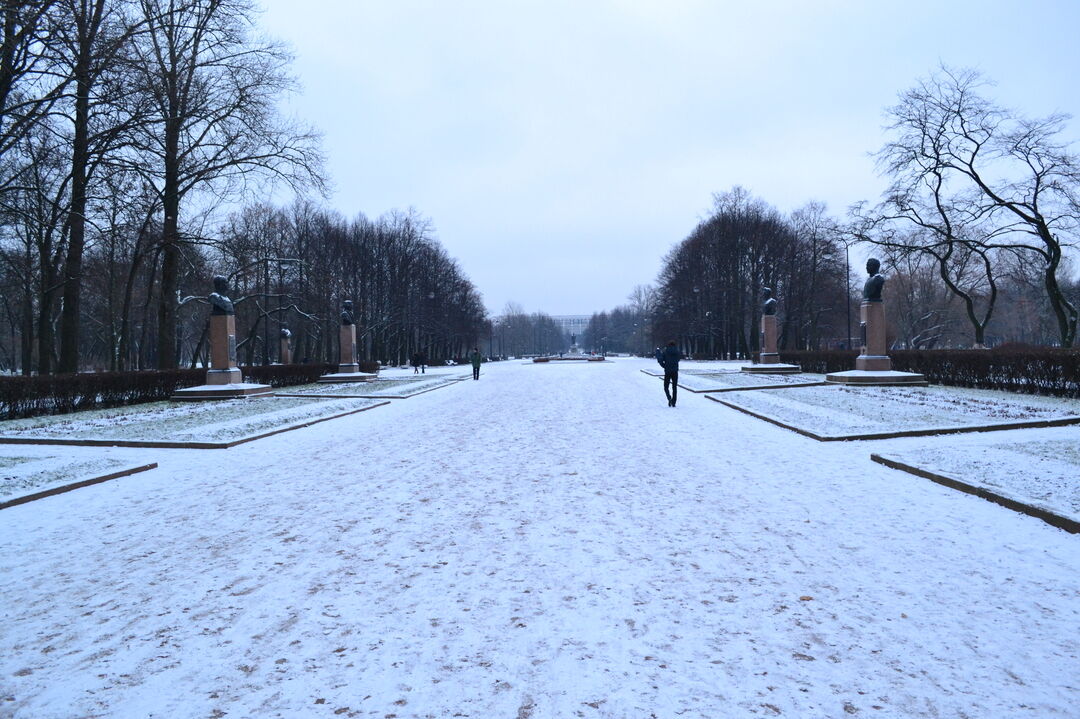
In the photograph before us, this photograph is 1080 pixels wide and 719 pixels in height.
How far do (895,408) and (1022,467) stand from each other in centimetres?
812

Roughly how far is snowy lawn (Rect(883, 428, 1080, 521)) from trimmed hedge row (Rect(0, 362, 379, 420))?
63.1ft

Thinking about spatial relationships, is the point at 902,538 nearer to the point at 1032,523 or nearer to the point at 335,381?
the point at 1032,523

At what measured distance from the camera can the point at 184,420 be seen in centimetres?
1608

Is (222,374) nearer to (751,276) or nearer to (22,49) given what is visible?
(22,49)

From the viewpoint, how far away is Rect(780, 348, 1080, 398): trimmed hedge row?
17.8m

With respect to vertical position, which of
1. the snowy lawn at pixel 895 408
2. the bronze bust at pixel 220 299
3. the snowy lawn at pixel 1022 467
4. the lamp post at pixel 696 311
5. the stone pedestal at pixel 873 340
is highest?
the lamp post at pixel 696 311

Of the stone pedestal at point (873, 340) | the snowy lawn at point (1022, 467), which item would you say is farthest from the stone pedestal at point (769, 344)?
the snowy lawn at point (1022, 467)

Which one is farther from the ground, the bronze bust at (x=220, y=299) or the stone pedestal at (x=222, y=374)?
the bronze bust at (x=220, y=299)

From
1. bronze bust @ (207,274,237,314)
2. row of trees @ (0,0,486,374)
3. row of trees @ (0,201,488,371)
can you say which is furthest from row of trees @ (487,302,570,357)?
bronze bust @ (207,274,237,314)

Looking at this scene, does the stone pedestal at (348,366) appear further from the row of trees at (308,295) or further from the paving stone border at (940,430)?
the paving stone border at (940,430)

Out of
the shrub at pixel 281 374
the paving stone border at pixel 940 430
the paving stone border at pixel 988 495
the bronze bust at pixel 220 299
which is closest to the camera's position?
the paving stone border at pixel 988 495

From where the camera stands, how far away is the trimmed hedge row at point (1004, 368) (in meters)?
17.8

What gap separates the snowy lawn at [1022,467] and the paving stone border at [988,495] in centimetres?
6

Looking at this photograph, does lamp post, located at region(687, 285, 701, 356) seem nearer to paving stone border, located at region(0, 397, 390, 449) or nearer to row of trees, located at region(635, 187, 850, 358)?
row of trees, located at region(635, 187, 850, 358)
